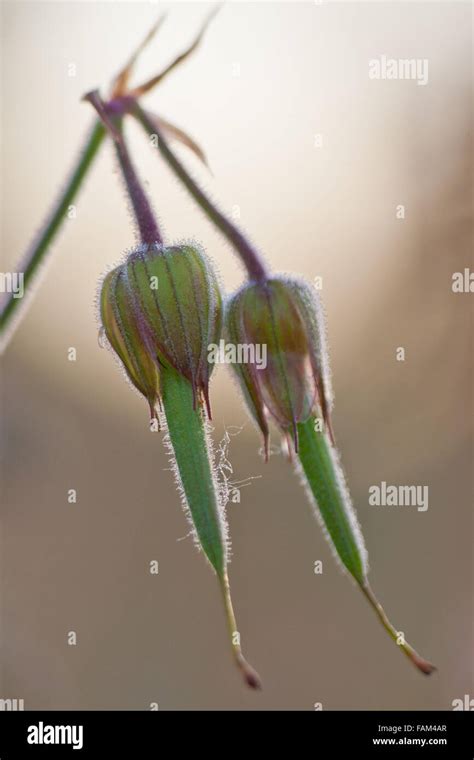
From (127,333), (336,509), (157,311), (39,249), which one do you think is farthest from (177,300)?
(336,509)

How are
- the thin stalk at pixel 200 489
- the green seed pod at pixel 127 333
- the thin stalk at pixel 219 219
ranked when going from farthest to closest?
the thin stalk at pixel 219 219 < the green seed pod at pixel 127 333 < the thin stalk at pixel 200 489

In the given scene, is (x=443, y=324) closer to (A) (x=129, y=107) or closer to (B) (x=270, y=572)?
(B) (x=270, y=572)

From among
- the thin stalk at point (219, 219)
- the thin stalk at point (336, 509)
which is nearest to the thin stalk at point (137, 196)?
the thin stalk at point (219, 219)

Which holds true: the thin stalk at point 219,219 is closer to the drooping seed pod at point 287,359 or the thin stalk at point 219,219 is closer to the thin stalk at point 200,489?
the drooping seed pod at point 287,359
